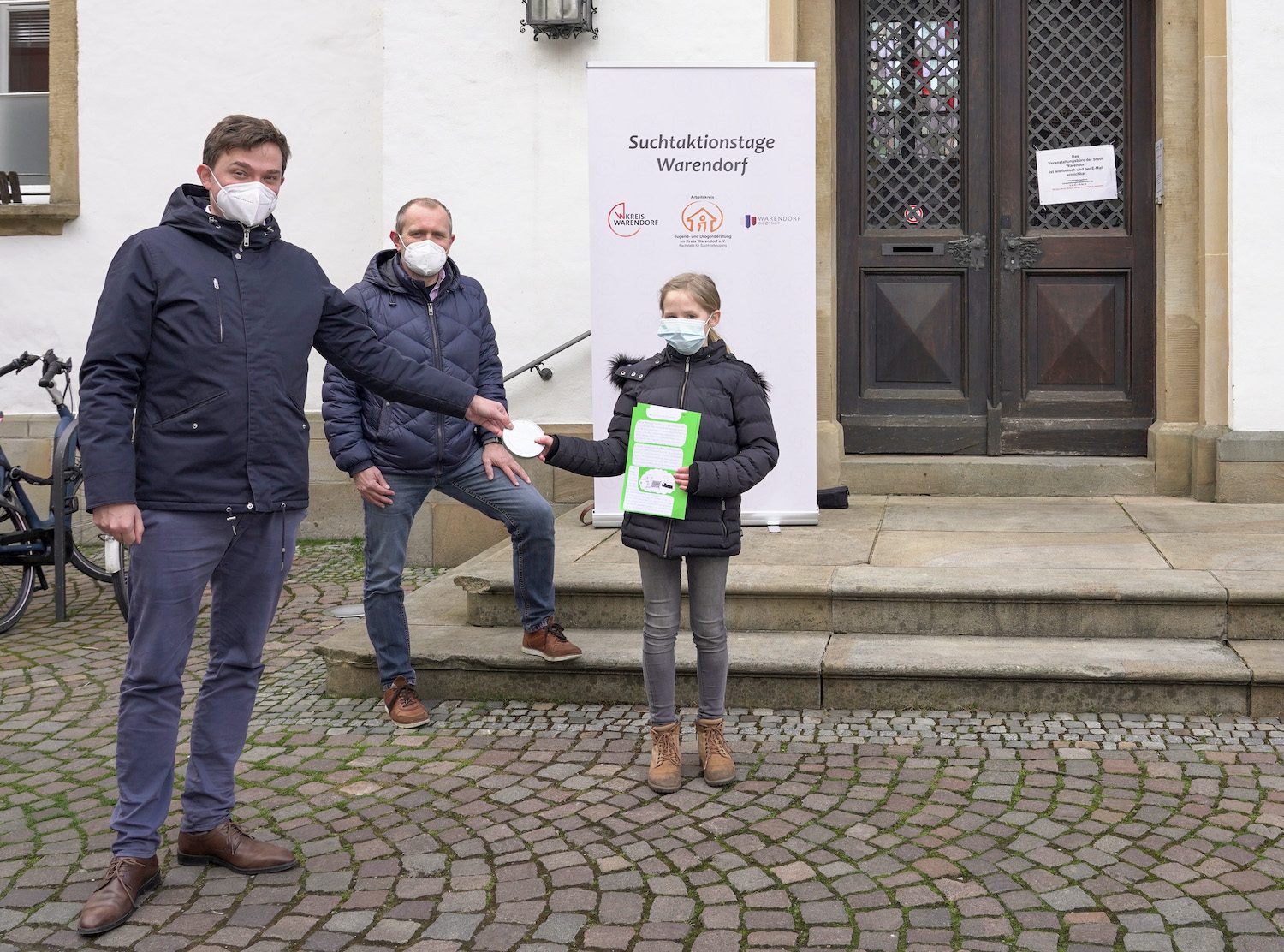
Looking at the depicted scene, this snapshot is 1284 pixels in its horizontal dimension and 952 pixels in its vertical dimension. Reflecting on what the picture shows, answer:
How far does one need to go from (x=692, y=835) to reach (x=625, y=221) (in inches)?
145

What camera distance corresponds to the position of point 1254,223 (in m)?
7.59

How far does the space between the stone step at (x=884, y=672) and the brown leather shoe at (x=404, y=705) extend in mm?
309

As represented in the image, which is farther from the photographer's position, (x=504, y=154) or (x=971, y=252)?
(x=971, y=252)

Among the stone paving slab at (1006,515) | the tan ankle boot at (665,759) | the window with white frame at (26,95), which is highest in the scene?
the window with white frame at (26,95)

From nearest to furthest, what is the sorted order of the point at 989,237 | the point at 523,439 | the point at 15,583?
the point at 523,439, the point at 15,583, the point at 989,237

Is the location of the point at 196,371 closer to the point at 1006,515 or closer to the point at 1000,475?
the point at 1006,515

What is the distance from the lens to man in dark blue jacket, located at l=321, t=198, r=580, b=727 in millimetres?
5023

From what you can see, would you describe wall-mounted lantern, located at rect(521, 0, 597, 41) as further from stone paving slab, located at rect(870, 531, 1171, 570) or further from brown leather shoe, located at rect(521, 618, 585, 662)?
brown leather shoe, located at rect(521, 618, 585, 662)

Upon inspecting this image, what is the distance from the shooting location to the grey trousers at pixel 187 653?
3.51m

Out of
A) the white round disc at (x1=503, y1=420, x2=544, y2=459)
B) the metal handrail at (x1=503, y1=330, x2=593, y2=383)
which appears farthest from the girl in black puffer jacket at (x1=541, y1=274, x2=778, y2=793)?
the metal handrail at (x1=503, y1=330, x2=593, y2=383)

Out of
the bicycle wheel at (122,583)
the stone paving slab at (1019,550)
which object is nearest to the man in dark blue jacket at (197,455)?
the bicycle wheel at (122,583)

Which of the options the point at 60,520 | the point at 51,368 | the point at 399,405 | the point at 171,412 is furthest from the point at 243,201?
the point at 51,368

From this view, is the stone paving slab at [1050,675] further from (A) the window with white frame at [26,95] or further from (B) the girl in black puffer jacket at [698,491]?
(A) the window with white frame at [26,95]

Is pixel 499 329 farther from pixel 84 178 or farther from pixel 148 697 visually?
pixel 148 697
